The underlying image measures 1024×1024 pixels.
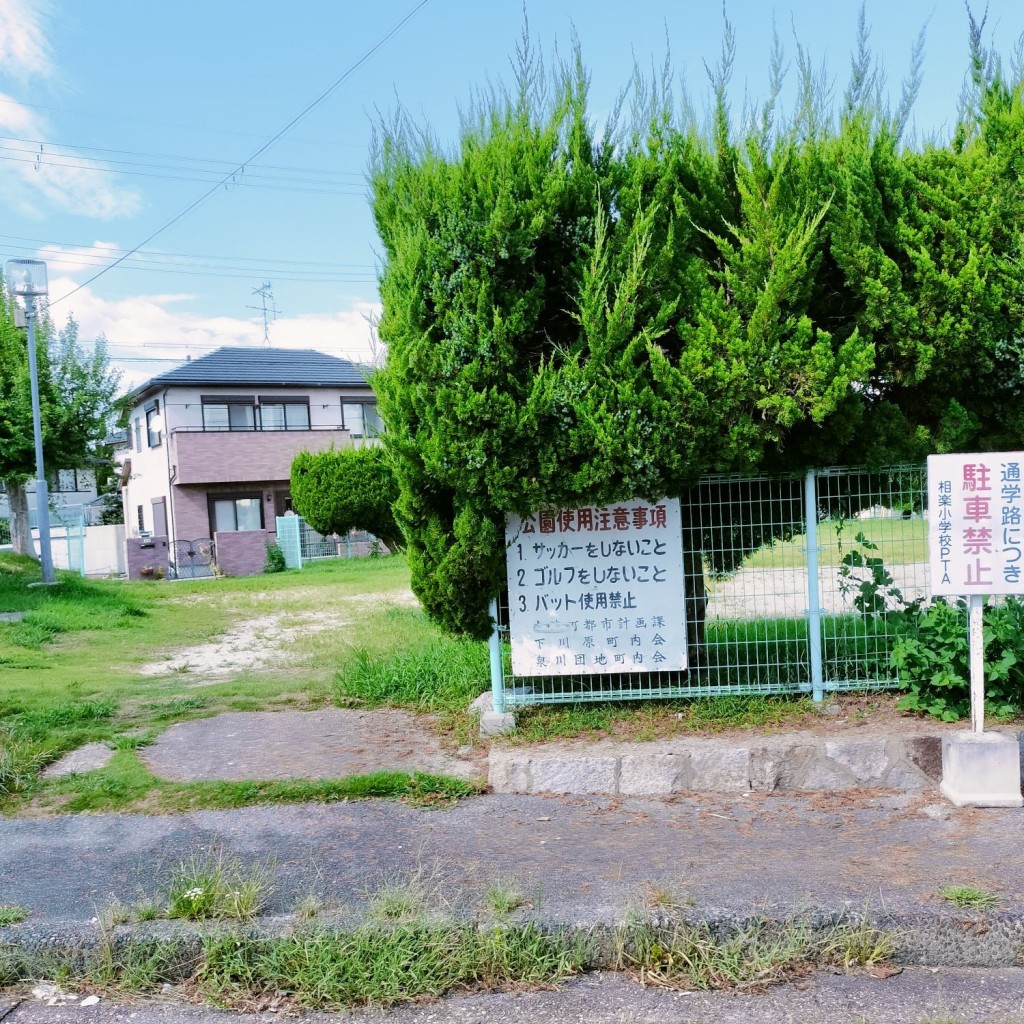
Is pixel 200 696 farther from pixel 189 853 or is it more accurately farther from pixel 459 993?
pixel 459 993

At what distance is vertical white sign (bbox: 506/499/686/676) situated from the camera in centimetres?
548

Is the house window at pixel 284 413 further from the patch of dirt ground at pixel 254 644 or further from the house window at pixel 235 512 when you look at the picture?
the patch of dirt ground at pixel 254 644

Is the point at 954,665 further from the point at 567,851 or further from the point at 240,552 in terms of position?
Result: the point at 240,552

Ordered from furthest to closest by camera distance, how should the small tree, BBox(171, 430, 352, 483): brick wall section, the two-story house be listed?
1. the two-story house
2. BBox(171, 430, 352, 483): brick wall section
3. the small tree

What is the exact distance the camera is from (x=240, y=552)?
23.2 m

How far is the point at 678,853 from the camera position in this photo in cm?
398

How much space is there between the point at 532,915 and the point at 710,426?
9.40 ft

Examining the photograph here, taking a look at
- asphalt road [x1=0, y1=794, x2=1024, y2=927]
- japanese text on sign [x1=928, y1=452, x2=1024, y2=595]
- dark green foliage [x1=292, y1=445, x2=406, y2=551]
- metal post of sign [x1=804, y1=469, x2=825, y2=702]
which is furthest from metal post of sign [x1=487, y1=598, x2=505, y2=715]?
japanese text on sign [x1=928, y1=452, x2=1024, y2=595]

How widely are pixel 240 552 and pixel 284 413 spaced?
721 centimetres

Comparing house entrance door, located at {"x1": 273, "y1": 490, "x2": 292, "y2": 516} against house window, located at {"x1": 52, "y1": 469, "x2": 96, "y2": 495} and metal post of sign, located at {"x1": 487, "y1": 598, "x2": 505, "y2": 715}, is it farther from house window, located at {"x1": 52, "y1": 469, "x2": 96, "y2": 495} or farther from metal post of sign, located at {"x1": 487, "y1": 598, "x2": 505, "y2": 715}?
metal post of sign, located at {"x1": 487, "y1": 598, "x2": 505, "y2": 715}

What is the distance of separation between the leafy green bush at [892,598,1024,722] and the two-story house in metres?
20.7

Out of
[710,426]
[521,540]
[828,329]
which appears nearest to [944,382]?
[828,329]

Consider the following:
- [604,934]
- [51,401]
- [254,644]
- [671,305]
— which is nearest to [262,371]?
[51,401]

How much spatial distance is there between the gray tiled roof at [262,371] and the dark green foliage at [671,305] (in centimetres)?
2234
